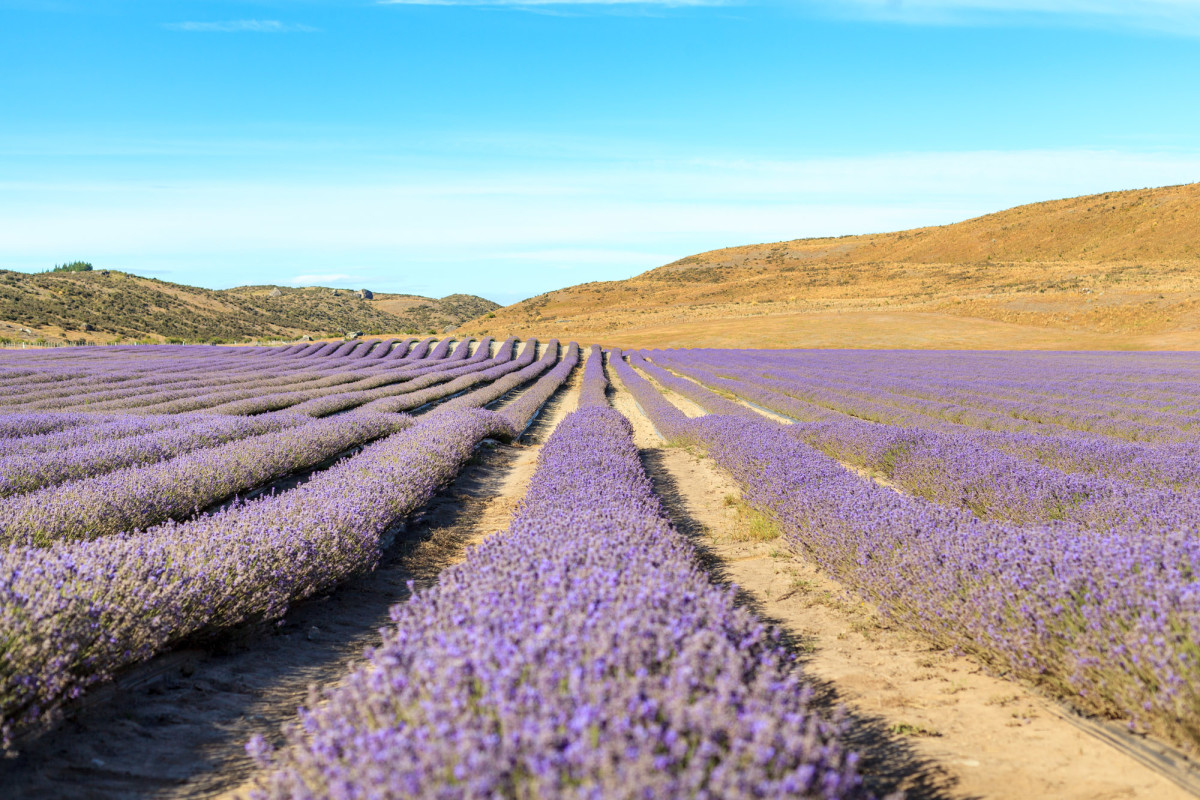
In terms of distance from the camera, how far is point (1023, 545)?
3.50 metres

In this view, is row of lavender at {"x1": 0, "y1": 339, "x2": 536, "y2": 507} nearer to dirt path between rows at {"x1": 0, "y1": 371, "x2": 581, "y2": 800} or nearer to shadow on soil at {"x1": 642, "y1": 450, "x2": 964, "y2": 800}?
dirt path between rows at {"x1": 0, "y1": 371, "x2": 581, "y2": 800}

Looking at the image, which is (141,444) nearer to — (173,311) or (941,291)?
(941,291)

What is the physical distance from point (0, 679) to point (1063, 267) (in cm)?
7108

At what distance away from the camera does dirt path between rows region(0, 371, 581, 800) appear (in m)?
2.53

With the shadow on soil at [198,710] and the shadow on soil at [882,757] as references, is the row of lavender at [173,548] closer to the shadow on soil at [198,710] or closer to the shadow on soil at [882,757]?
the shadow on soil at [198,710]

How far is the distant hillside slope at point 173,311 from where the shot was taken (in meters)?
52.7

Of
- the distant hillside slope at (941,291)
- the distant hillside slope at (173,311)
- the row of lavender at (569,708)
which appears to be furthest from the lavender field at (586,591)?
the distant hillside slope at (173,311)

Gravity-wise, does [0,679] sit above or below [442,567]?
above

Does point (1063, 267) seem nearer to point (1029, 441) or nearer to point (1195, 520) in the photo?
point (1029, 441)

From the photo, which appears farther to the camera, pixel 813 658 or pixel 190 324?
pixel 190 324

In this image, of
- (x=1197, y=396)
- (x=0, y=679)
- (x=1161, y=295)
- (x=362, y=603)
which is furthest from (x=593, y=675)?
(x=1161, y=295)

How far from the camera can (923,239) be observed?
8662 centimetres

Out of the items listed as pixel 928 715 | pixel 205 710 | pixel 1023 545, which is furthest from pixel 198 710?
pixel 1023 545

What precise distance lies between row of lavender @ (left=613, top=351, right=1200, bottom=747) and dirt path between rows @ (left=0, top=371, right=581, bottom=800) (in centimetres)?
278
